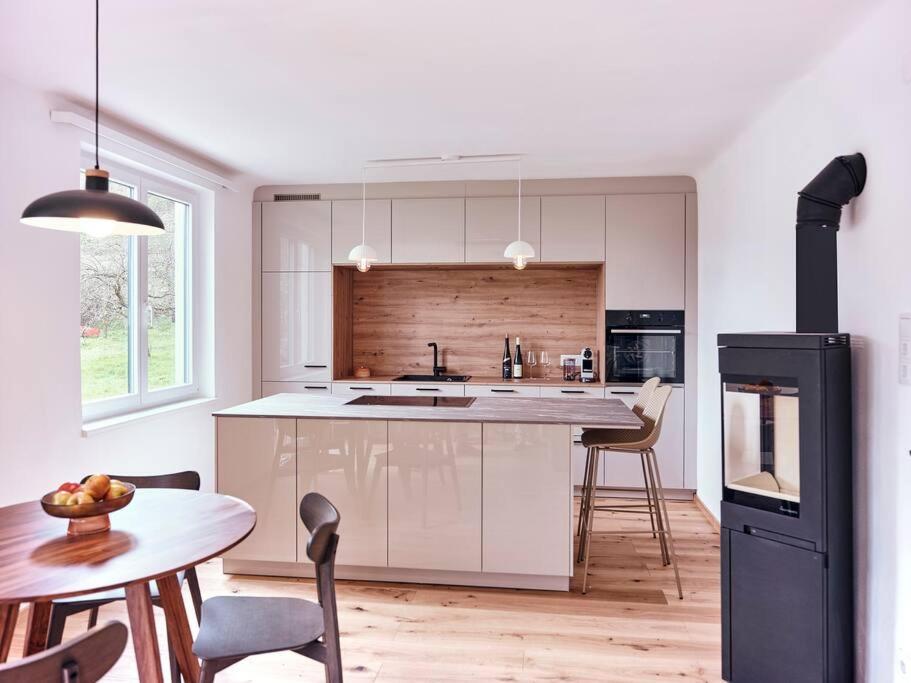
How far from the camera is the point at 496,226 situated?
16.4 ft

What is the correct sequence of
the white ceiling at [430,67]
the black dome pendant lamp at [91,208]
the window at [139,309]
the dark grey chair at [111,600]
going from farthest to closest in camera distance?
the window at [139,309] < the white ceiling at [430,67] < the dark grey chair at [111,600] < the black dome pendant lamp at [91,208]

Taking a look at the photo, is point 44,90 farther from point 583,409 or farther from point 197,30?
point 583,409

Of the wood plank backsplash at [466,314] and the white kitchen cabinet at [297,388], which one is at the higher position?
the wood plank backsplash at [466,314]

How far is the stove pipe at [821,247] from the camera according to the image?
231 centimetres

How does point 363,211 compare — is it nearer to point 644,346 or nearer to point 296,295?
point 296,295

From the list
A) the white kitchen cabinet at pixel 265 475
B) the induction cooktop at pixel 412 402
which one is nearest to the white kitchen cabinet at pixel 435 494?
the induction cooktop at pixel 412 402

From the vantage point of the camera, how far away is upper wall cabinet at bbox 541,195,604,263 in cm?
490

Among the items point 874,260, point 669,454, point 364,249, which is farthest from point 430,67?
point 669,454

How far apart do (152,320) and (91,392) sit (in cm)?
71

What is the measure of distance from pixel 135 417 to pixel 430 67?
2.79m

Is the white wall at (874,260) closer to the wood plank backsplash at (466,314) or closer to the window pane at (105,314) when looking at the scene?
the wood plank backsplash at (466,314)

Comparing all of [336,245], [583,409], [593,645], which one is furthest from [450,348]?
[593,645]

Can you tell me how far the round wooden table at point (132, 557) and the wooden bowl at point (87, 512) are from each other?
0.03 metres

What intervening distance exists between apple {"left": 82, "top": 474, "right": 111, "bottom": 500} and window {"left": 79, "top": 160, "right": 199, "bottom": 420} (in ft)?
6.55
